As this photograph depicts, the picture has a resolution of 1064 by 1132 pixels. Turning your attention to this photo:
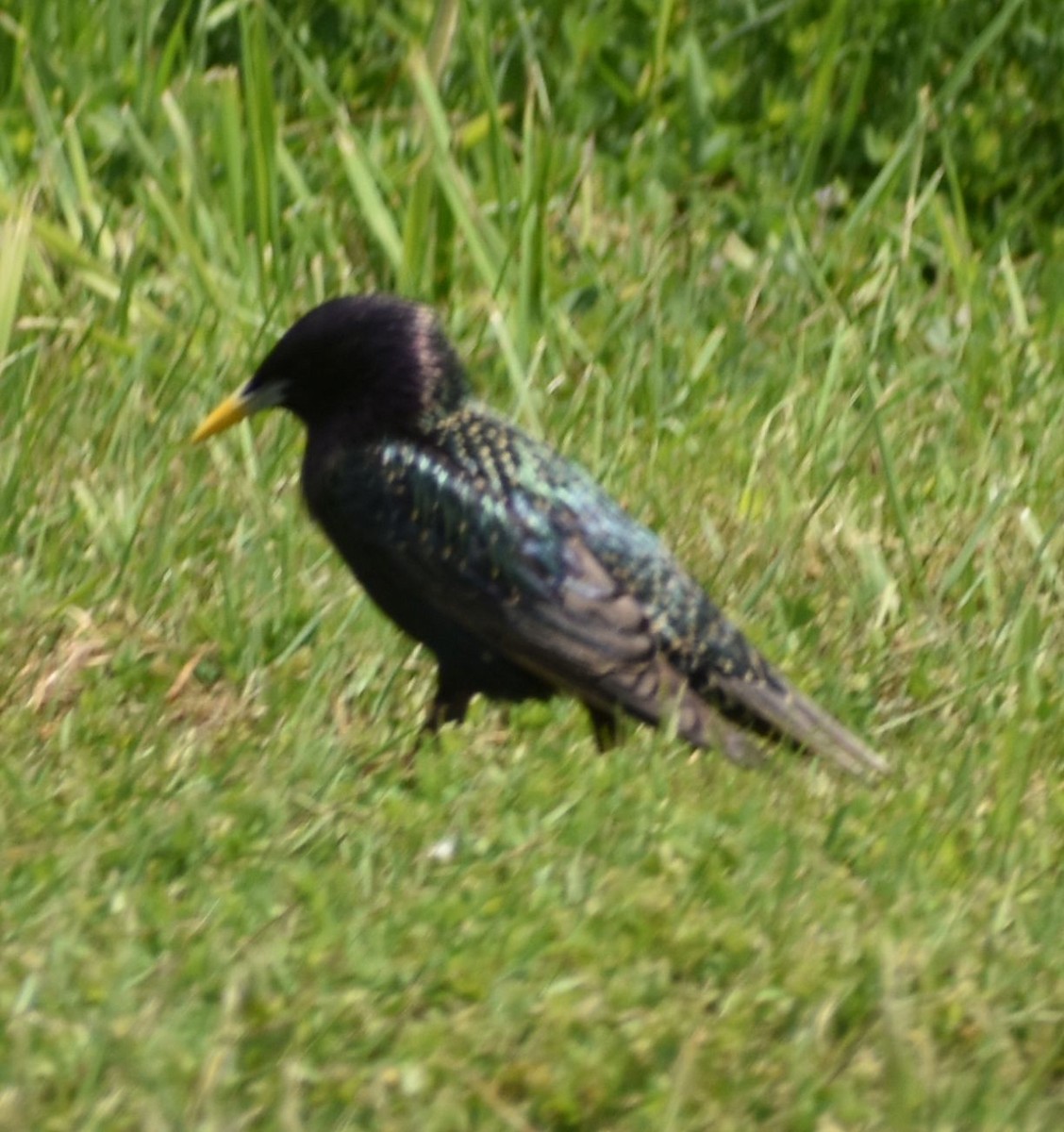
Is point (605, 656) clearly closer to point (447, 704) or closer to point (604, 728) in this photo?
point (604, 728)

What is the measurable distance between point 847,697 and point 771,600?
17.3 inches

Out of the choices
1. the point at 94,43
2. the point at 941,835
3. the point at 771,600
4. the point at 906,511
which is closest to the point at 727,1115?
the point at 941,835

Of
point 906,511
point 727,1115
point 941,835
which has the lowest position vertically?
point 906,511

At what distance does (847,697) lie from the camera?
5.08 metres

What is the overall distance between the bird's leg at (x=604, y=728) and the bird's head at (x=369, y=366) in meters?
0.62

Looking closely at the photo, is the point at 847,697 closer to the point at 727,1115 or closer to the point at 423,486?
the point at 423,486

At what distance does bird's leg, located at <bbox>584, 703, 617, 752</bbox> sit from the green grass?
0.05 meters

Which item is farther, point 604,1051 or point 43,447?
point 43,447

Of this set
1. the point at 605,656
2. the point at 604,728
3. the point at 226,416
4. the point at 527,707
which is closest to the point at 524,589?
the point at 605,656

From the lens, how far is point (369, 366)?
474 cm

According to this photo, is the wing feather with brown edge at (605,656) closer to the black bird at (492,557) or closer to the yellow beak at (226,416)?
the black bird at (492,557)

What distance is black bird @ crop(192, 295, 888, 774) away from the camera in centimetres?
456

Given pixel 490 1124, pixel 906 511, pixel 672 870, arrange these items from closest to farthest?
pixel 490 1124, pixel 672 870, pixel 906 511

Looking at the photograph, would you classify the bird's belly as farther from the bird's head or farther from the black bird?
the bird's head
